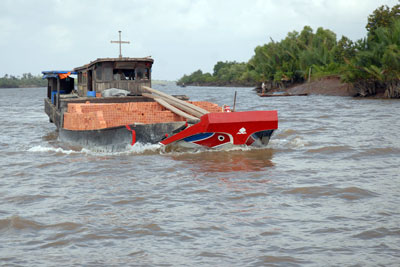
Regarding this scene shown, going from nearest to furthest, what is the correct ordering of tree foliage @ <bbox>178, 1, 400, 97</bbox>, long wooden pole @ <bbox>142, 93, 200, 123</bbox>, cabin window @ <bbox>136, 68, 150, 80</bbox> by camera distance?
long wooden pole @ <bbox>142, 93, 200, 123</bbox> → cabin window @ <bbox>136, 68, 150, 80</bbox> → tree foliage @ <bbox>178, 1, 400, 97</bbox>

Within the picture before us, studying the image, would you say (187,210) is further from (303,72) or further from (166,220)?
(303,72)

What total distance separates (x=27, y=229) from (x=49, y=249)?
986 mm

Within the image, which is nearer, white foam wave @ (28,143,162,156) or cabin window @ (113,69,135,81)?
white foam wave @ (28,143,162,156)

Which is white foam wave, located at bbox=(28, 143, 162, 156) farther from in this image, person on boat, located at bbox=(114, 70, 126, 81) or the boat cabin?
person on boat, located at bbox=(114, 70, 126, 81)

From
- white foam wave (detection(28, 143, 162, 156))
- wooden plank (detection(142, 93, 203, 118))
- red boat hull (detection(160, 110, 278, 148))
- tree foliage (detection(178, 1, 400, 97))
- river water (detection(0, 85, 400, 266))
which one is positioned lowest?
river water (detection(0, 85, 400, 266))

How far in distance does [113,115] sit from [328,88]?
45.0 m

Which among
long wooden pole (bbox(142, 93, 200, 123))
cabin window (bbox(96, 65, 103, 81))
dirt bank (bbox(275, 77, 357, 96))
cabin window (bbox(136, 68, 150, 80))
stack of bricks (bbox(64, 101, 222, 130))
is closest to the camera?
long wooden pole (bbox(142, 93, 200, 123))

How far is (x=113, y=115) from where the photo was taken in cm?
1404

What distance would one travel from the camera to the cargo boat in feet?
40.7

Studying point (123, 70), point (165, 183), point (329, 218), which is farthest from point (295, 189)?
point (123, 70)

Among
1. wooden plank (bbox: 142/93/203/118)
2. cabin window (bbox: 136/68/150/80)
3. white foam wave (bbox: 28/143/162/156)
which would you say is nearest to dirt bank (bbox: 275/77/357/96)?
cabin window (bbox: 136/68/150/80)

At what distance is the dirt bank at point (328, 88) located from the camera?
5049 cm

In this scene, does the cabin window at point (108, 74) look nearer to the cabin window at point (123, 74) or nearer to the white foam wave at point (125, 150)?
the cabin window at point (123, 74)

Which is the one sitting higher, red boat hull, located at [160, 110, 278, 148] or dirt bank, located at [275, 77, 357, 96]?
dirt bank, located at [275, 77, 357, 96]
